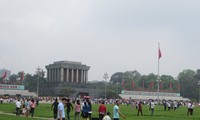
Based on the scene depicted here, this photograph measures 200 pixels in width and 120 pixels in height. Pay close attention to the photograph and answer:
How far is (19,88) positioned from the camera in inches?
5374

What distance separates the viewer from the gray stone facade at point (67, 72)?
16438 cm

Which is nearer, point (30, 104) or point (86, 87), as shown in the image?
point (30, 104)

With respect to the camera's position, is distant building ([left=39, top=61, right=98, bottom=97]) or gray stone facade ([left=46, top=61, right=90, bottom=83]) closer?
distant building ([left=39, top=61, right=98, bottom=97])

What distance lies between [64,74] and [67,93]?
27.8m

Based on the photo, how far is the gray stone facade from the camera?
16438 centimetres

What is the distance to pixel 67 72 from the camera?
166m

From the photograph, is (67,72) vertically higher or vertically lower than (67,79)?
higher

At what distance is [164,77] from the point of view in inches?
7584

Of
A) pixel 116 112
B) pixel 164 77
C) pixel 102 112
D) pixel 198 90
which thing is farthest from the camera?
pixel 164 77

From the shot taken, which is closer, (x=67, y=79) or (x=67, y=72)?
(x=67, y=79)

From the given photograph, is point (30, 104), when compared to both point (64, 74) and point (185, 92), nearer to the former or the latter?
point (64, 74)

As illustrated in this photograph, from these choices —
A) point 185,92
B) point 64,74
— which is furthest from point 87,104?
point 185,92

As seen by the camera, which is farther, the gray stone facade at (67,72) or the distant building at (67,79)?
the gray stone facade at (67,72)

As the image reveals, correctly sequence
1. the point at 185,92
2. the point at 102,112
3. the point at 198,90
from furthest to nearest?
the point at 185,92, the point at 198,90, the point at 102,112
